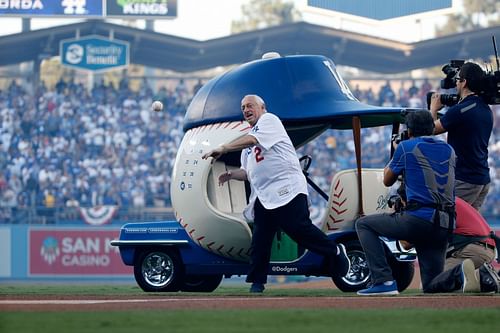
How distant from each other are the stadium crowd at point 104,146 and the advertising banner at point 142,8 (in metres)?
2.82

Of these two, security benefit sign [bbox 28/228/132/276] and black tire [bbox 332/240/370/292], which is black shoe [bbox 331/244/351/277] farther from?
security benefit sign [bbox 28/228/132/276]

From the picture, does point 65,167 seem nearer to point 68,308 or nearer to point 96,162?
point 96,162

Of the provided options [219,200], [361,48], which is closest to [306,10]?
[361,48]

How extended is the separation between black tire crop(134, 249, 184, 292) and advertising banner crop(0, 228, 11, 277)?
11.0 m

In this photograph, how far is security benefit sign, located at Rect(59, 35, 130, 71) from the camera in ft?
107

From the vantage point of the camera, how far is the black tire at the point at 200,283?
1265 cm

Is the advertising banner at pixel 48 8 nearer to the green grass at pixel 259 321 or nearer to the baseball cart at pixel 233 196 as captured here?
the baseball cart at pixel 233 196

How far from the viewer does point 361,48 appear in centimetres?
3372

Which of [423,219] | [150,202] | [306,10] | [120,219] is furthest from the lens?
[306,10]

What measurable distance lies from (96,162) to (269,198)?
1824cm

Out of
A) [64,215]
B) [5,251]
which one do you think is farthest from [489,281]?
[64,215]

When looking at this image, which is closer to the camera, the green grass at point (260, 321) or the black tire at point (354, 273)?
the green grass at point (260, 321)

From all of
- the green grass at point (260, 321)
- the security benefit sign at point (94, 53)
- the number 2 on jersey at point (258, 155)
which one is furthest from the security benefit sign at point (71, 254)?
the green grass at point (260, 321)

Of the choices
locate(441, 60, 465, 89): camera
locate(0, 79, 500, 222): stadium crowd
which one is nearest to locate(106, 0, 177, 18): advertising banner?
locate(0, 79, 500, 222): stadium crowd
